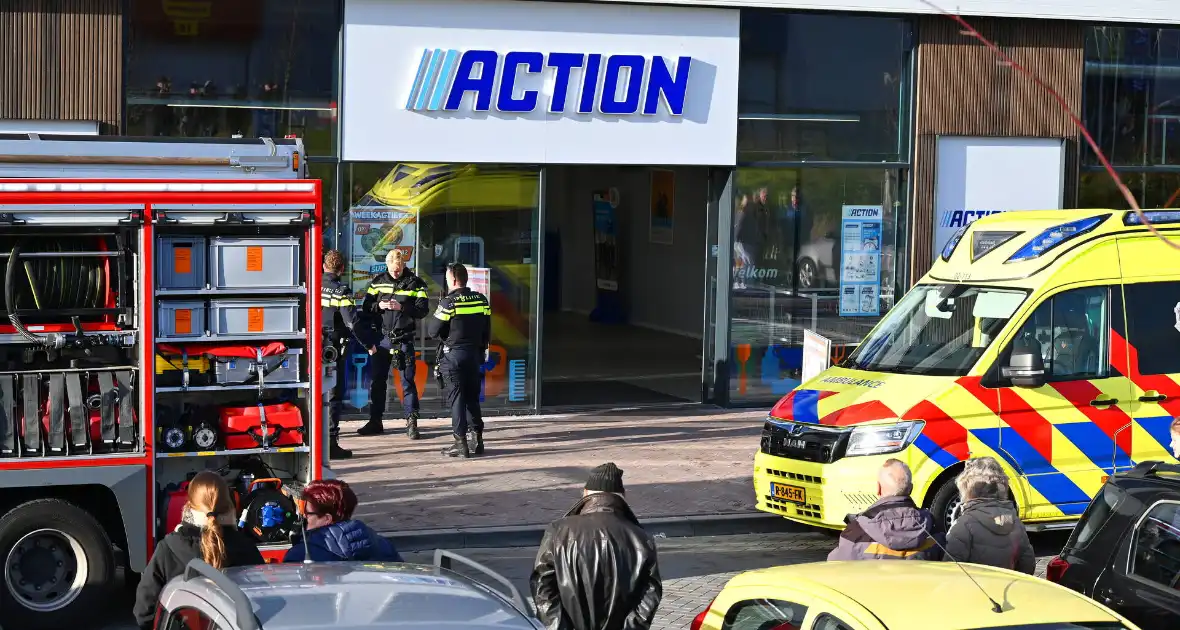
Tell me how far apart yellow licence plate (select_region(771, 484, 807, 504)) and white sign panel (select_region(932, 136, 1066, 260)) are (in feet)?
24.2

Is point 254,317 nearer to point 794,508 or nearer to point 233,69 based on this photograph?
point 794,508

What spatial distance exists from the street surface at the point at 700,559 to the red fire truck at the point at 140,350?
73 centimetres

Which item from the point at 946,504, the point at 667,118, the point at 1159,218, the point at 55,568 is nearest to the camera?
the point at 55,568

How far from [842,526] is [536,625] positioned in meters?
6.15

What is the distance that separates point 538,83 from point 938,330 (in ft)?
19.7

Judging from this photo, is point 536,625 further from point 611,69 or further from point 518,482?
point 611,69

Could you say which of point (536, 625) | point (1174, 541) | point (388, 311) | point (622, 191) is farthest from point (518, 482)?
point (622, 191)

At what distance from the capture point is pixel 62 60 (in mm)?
14266

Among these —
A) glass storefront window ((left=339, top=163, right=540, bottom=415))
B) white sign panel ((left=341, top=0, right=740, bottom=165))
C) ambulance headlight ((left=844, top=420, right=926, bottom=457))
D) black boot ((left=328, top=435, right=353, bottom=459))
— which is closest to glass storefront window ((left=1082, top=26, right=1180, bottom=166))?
white sign panel ((left=341, top=0, right=740, bottom=165))

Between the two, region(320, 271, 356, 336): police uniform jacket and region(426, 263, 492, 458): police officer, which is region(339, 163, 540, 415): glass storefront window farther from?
region(426, 263, 492, 458): police officer

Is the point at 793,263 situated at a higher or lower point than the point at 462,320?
higher

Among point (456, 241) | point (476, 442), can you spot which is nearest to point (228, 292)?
point (476, 442)

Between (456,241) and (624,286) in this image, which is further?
(624,286)

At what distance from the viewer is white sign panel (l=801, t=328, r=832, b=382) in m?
12.9
